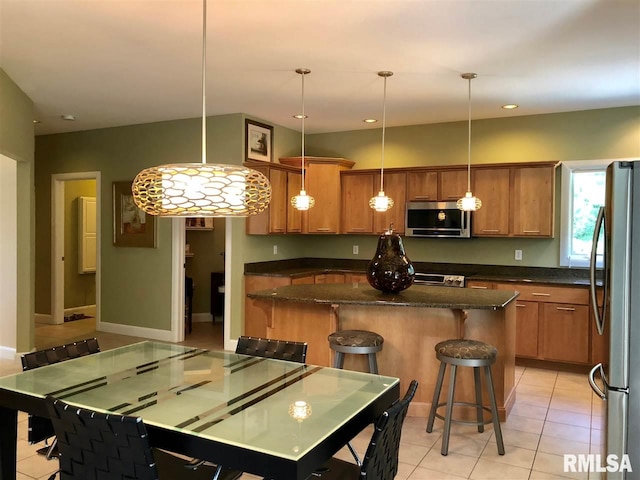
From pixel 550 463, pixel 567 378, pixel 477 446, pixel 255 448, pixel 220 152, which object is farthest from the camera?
pixel 220 152

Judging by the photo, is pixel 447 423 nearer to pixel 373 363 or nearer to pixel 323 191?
pixel 373 363

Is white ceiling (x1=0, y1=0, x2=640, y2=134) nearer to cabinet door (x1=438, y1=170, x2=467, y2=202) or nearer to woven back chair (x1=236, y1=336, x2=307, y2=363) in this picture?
cabinet door (x1=438, y1=170, x2=467, y2=202)

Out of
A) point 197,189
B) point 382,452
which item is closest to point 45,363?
point 197,189

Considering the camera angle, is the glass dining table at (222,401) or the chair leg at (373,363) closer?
the glass dining table at (222,401)

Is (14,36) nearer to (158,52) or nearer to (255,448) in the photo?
(158,52)

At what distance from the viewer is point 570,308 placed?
495 cm

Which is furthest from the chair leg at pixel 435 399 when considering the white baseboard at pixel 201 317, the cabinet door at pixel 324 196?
the white baseboard at pixel 201 317

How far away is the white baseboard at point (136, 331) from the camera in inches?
244

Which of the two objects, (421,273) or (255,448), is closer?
(255,448)

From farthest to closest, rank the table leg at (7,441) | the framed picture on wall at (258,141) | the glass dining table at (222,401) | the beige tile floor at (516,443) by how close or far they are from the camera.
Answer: the framed picture on wall at (258,141)
the beige tile floor at (516,443)
the table leg at (7,441)
the glass dining table at (222,401)

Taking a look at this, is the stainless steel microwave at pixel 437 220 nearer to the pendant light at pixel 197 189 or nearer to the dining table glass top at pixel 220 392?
the dining table glass top at pixel 220 392

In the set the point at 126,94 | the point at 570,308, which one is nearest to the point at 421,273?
the point at 570,308

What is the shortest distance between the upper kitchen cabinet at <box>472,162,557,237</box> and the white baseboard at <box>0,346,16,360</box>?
4927 millimetres

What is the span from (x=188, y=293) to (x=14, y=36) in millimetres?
3865
